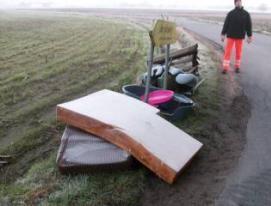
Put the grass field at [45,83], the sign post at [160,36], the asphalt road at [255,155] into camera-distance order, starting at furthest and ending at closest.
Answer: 1. the sign post at [160,36]
2. the grass field at [45,83]
3. the asphalt road at [255,155]

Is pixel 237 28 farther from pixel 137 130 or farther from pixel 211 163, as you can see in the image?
pixel 137 130

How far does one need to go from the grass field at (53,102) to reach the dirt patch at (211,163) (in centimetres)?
16

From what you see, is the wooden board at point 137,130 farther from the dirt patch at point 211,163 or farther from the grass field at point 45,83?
the grass field at point 45,83

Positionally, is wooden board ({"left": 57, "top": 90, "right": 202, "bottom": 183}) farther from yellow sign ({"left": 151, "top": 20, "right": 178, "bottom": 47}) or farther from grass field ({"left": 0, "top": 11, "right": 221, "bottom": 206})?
yellow sign ({"left": 151, "top": 20, "right": 178, "bottom": 47})

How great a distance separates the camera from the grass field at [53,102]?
16.3 ft

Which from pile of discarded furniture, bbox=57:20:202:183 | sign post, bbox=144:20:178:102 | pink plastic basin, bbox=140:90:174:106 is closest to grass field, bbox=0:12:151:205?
pile of discarded furniture, bbox=57:20:202:183

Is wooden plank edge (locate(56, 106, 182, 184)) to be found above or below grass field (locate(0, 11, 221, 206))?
above

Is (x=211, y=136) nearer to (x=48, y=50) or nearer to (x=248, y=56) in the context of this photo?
(x=248, y=56)

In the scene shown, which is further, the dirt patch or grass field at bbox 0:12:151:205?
grass field at bbox 0:12:151:205

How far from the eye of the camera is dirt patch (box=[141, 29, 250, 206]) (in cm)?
487

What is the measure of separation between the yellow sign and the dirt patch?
1.45m

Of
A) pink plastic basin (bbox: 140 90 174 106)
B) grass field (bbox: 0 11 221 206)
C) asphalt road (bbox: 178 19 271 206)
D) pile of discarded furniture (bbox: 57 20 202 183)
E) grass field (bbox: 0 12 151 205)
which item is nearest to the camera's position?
asphalt road (bbox: 178 19 271 206)

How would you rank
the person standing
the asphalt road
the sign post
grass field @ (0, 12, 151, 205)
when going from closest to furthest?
the asphalt road, grass field @ (0, 12, 151, 205), the sign post, the person standing

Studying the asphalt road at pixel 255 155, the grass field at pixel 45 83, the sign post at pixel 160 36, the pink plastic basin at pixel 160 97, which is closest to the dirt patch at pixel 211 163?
the asphalt road at pixel 255 155
